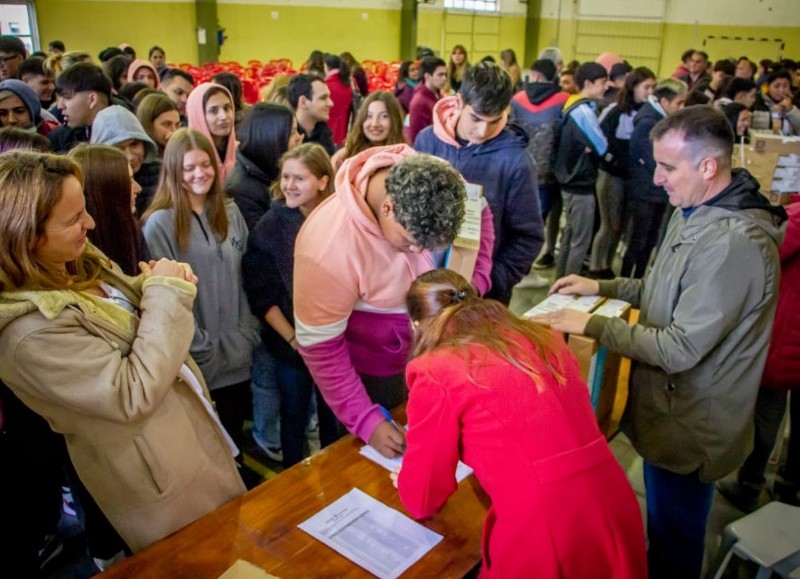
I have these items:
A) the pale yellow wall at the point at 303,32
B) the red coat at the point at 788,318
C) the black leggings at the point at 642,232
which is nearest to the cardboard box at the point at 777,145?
the black leggings at the point at 642,232

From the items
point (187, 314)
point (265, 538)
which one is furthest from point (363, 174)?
point (265, 538)

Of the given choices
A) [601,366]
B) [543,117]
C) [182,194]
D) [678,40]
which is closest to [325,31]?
[678,40]

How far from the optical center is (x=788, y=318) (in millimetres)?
2504

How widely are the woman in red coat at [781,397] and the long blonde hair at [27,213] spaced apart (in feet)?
8.09

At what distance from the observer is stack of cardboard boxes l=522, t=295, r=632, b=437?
2.07m

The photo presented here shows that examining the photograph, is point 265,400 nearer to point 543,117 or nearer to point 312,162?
point 312,162

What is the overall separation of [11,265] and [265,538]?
0.85m

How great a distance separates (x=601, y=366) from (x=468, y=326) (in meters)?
0.96

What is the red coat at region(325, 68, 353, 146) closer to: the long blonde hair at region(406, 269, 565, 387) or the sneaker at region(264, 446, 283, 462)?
the sneaker at region(264, 446, 283, 462)

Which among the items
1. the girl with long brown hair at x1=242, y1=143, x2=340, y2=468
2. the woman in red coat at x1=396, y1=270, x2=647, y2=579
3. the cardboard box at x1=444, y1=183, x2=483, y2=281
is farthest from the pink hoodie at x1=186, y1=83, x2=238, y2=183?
the woman in red coat at x1=396, y1=270, x2=647, y2=579

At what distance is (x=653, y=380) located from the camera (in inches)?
80.2

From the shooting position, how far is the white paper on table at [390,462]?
5.94 feet

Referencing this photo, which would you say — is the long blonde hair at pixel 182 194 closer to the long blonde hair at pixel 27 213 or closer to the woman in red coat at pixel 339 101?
the long blonde hair at pixel 27 213

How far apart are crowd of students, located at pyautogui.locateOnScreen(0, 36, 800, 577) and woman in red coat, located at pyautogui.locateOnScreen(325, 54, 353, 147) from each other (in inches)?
112
